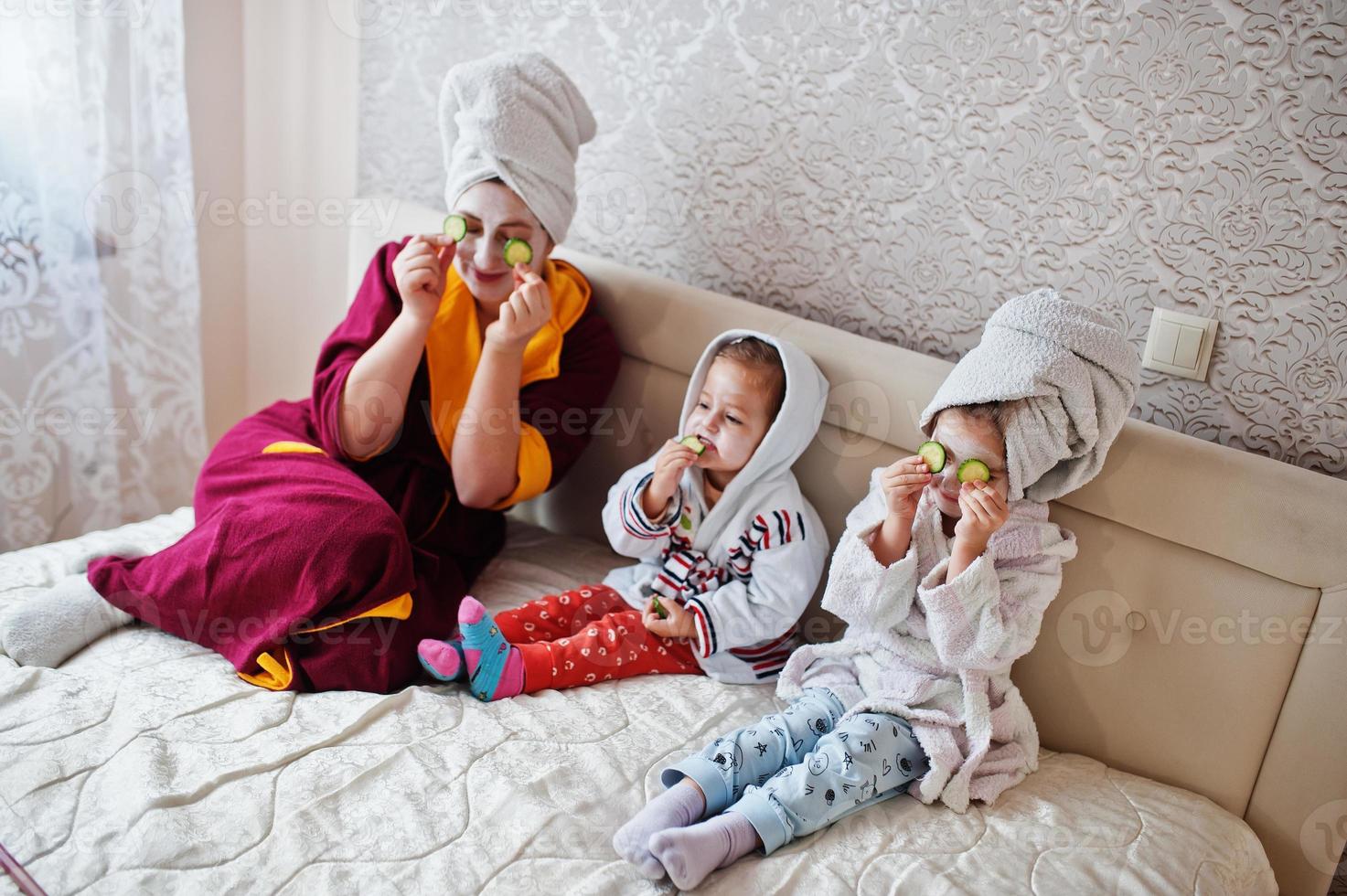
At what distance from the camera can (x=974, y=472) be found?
4.59 ft

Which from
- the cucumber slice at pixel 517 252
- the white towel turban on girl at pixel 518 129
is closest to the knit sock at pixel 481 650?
the cucumber slice at pixel 517 252

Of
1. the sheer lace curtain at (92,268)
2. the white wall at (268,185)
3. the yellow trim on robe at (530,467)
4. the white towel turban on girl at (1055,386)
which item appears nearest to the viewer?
the white towel turban on girl at (1055,386)

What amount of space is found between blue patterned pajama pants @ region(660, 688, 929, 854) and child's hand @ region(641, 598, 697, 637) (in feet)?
0.66

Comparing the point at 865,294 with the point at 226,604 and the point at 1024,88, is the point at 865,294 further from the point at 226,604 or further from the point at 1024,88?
the point at 226,604

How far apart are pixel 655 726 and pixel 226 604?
2.03 ft

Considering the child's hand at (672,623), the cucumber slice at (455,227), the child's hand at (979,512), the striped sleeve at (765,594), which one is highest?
the cucumber slice at (455,227)

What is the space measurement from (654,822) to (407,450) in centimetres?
81

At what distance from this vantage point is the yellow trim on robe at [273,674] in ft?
4.74

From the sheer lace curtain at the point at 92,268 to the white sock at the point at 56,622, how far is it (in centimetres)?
75

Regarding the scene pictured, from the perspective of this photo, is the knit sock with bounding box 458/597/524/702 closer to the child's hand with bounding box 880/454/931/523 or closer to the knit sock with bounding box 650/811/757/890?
the knit sock with bounding box 650/811/757/890

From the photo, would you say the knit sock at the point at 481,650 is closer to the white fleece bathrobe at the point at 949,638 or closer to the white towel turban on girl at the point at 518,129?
the white fleece bathrobe at the point at 949,638

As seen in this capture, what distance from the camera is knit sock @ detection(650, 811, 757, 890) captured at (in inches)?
46.6

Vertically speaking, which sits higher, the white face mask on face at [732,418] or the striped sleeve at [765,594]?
the white face mask on face at [732,418]

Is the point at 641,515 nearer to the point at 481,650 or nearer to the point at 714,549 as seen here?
the point at 714,549
